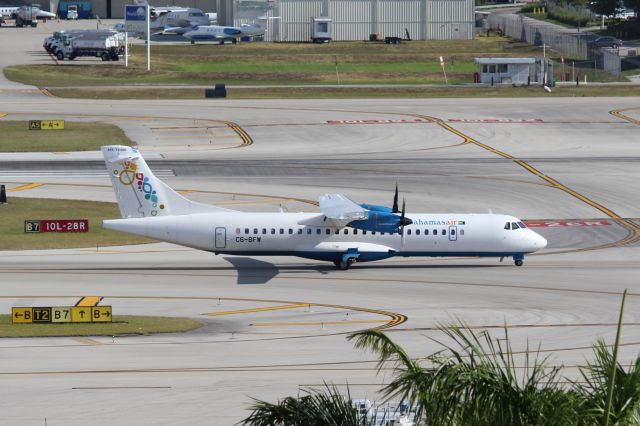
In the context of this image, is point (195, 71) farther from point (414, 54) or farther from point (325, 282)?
point (325, 282)

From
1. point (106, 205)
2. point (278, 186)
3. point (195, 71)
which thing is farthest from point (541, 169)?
Answer: point (195, 71)

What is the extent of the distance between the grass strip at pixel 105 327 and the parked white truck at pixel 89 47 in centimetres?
9619

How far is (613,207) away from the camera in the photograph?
67.4 metres

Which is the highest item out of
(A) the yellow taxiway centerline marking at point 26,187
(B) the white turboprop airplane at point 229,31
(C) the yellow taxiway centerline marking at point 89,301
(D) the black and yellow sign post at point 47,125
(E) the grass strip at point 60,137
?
(B) the white turboprop airplane at point 229,31

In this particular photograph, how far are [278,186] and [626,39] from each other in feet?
351

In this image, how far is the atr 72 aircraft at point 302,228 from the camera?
49.6 m

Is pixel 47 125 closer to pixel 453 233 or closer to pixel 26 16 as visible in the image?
pixel 453 233

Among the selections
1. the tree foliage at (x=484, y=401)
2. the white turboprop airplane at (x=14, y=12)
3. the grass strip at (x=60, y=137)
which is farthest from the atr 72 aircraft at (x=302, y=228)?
the white turboprop airplane at (x=14, y=12)

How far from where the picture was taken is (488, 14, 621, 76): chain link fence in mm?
134750

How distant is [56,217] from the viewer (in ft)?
204

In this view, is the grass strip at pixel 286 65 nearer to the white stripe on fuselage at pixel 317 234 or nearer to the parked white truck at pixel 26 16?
the parked white truck at pixel 26 16

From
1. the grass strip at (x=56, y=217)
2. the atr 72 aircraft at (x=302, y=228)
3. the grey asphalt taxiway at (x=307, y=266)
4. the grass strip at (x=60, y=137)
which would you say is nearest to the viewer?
the grey asphalt taxiway at (x=307, y=266)

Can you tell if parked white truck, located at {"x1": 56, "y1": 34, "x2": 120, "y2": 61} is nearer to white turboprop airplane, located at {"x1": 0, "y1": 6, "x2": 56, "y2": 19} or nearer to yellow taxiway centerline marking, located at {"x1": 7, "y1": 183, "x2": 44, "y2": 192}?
white turboprop airplane, located at {"x1": 0, "y1": 6, "x2": 56, "y2": 19}


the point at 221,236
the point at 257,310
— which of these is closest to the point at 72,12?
the point at 221,236
